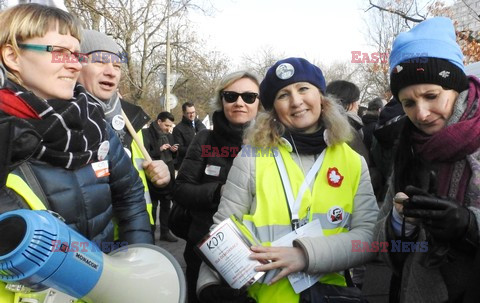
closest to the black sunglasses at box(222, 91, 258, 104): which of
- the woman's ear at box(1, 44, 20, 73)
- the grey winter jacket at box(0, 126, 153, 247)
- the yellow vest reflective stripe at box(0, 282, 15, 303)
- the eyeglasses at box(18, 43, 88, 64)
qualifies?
the grey winter jacket at box(0, 126, 153, 247)

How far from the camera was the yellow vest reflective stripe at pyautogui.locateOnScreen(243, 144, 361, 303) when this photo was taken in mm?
1860

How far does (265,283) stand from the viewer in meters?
1.84

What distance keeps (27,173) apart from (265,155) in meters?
1.05

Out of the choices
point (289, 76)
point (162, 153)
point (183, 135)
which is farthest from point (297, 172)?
point (183, 135)

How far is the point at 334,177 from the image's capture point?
1.95 m

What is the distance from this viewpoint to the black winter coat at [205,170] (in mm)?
2727

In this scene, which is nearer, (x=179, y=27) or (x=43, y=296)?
(x=43, y=296)

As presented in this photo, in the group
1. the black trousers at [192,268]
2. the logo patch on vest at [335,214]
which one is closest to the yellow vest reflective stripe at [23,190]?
the logo patch on vest at [335,214]

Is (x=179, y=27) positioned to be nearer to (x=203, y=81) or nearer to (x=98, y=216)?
(x=203, y=81)

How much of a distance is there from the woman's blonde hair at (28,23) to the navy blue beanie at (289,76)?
1.01m

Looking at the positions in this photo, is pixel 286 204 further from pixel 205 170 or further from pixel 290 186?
pixel 205 170

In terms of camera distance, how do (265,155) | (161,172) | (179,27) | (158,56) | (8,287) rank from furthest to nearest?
(158,56)
(179,27)
(161,172)
(265,155)
(8,287)

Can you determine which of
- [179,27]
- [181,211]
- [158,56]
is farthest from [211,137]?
[158,56]

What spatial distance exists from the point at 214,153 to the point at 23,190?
5.17 ft
